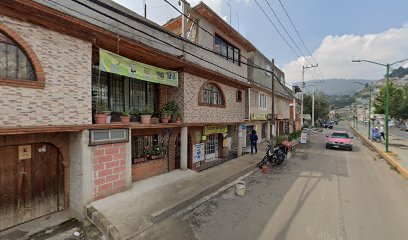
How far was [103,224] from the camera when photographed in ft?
18.3

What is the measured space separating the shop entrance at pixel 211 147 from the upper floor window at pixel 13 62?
34.3 ft

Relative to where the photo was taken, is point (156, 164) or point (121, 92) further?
point (156, 164)

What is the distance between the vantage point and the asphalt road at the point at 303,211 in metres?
5.70

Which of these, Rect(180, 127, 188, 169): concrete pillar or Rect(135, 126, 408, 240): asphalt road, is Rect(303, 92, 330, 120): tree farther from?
Rect(180, 127, 188, 169): concrete pillar

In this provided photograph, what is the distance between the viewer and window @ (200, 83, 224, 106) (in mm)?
12163

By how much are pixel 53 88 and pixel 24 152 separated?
7.24 ft

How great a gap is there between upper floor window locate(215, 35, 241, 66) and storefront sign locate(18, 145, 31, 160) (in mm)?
11027

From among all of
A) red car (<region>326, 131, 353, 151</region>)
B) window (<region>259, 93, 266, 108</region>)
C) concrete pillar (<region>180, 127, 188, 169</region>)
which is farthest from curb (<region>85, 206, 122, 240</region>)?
red car (<region>326, 131, 353, 151</region>)

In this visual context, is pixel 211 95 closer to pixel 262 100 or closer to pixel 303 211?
pixel 303 211

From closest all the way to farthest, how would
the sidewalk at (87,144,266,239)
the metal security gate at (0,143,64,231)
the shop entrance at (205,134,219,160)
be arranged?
the sidewalk at (87,144,266,239) < the metal security gate at (0,143,64,231) < the shop entrance at (205,134,219,160)

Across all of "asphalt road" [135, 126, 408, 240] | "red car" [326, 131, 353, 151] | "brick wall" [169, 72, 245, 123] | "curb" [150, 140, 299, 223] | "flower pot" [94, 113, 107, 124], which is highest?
"brick wall" [169, 72, 245, 123]

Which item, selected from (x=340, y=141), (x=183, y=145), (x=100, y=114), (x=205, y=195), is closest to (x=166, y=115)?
(x=183, y=145)

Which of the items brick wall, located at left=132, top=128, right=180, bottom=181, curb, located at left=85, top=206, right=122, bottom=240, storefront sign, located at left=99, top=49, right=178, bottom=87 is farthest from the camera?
brick wall, located at left=132, top=128, right=180, bottom=181

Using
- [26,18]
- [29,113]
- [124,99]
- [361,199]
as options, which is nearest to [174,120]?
[124,99]
